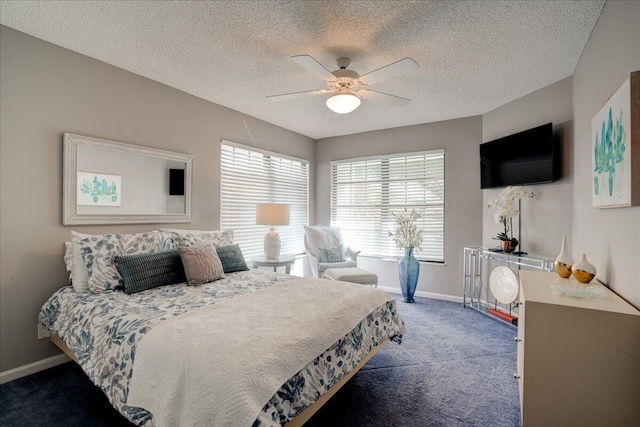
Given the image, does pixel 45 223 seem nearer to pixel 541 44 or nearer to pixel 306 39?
pixel 306 39

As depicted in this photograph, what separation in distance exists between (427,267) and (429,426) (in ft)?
9.74

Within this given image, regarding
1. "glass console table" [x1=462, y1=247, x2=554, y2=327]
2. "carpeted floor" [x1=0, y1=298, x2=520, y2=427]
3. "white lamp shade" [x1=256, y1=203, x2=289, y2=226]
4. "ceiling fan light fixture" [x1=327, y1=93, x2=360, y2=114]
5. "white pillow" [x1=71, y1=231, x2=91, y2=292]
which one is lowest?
"carpeted floor" [x1=0, y1=298, x2=520, y2=427]

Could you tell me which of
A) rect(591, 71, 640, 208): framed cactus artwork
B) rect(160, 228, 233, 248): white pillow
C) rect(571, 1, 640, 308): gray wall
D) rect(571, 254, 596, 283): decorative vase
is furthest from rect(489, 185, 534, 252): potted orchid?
rect(160, 228, 233, 248): white pillow

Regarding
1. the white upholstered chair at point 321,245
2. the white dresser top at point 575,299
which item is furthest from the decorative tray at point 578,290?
the white upholstered chair at point 321,245

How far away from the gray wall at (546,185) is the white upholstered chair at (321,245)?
2.03 metres

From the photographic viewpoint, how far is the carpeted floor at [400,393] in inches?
75.3

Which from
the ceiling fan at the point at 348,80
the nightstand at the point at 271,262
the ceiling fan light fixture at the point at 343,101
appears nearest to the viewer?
the ceiling fan at the point at 348,80

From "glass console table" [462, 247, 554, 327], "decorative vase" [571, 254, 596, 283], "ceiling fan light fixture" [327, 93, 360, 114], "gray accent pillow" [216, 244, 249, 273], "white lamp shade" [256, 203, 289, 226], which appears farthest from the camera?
"white lamp shade" [256, 203, 289, 226]

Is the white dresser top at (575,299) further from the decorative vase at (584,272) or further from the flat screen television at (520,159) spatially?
the flat screen television at (520,159)

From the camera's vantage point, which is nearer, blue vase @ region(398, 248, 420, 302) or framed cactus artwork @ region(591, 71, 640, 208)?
framed cactus artwork @ region(591, 71, 640, 208)

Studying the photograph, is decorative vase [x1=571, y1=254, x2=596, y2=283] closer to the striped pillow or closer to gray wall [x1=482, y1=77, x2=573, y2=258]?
gray wall [x1=482, y1=77, x2=573, y2=258]

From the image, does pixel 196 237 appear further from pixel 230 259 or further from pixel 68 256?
pixel 68 256

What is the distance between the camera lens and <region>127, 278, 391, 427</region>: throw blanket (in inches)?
48.3

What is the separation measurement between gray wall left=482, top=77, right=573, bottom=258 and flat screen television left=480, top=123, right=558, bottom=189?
0.14 metres
